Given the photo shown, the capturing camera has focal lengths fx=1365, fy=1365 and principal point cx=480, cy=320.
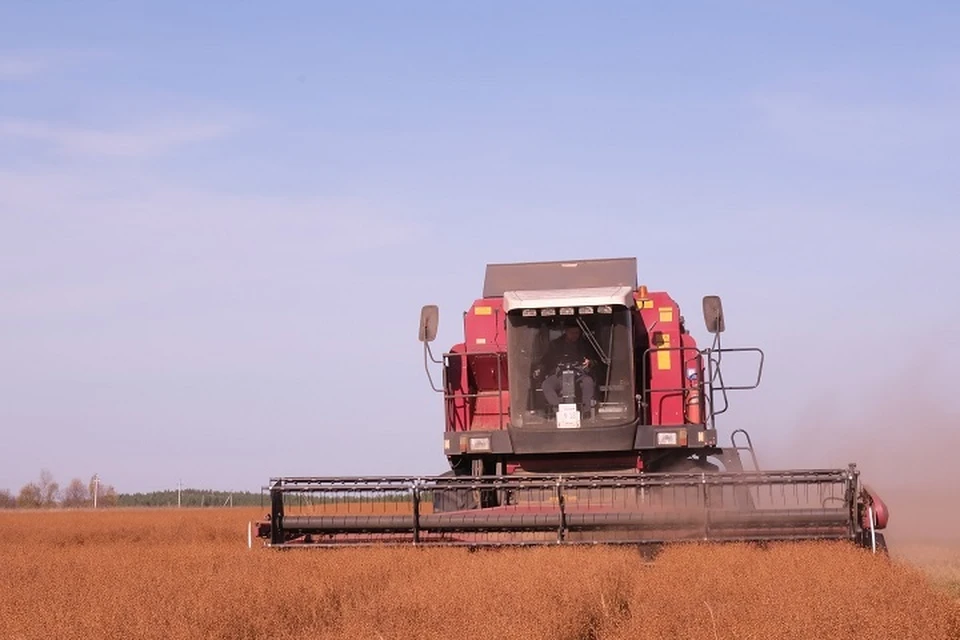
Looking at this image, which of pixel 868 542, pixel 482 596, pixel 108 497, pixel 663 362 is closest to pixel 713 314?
pixel 663 362

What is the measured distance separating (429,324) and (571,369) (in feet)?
4.25

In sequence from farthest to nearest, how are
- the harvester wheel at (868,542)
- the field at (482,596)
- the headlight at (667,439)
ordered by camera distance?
the headlight at (667,439) → the harvester wheel at (868,542) → the field at (482,596)

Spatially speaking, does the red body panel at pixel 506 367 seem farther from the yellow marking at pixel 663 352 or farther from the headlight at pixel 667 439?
the headlight at pixel 667 439

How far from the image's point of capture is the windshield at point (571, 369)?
458 inches

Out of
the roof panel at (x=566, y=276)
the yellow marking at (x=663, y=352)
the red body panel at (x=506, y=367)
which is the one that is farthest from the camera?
the roof panel at (x=566, y=276)

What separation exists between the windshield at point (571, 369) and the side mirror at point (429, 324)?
2.16 ft

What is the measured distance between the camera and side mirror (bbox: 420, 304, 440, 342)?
11805 mm

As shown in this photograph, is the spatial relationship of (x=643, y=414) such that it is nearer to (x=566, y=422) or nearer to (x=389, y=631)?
(x=566, y=422)

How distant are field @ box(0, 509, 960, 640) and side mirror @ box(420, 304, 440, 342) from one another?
8.25 feet

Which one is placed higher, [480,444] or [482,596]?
[480,444]

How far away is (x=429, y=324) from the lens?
38.8 ft

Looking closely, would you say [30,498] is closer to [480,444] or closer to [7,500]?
[7,500]

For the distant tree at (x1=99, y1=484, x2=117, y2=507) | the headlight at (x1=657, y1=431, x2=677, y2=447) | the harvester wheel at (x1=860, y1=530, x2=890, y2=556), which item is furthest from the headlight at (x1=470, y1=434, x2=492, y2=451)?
the distant tree at (x1=99, y1=484, x2=117, y2=507)

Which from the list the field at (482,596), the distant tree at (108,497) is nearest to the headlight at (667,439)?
the field at (482,596)
